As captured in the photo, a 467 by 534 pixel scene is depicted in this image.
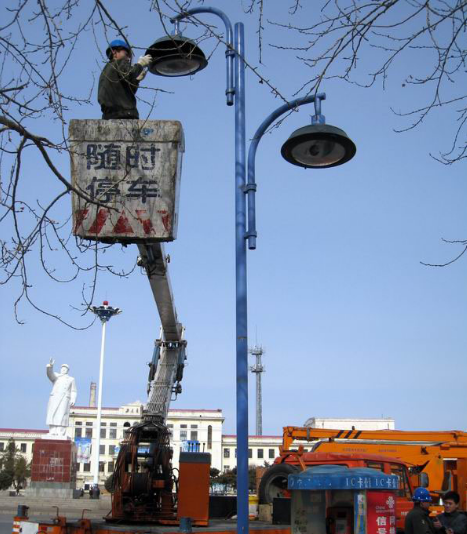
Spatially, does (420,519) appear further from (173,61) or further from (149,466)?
(173,61)

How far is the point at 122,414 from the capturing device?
104 m

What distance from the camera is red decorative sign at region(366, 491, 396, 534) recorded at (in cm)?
852

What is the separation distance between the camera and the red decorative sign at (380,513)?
852cm

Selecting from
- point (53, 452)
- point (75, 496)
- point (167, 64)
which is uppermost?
point (167, 64)

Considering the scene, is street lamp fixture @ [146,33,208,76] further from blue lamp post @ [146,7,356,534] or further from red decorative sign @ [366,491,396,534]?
red decorative sign @ [366,491,396,534]

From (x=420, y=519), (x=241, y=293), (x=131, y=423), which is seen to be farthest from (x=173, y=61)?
(x=131, y=423)

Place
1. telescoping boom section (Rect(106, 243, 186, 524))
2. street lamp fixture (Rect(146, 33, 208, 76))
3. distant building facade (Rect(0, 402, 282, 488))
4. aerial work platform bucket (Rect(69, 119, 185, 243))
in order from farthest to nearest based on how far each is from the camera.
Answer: distant building facade (Rect(0, 402, 282, 488)) < telescoping boom section (Rect(106, 243, 186, 524)) < street lamp fixture (Rect(146, 33, 208, 76)) < aerial work platform bucket (Rect(69, 119, 185, 243))

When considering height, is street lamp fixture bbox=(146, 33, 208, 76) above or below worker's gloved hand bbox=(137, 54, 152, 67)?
above

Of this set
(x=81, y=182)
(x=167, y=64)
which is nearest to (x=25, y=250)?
(x=81, y=182)

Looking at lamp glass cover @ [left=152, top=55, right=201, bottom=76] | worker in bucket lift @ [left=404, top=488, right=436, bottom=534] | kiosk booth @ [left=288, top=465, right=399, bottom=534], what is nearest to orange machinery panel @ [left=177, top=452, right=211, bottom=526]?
kiosk booth @ [left=288, top=465, right=399, bottom=534]

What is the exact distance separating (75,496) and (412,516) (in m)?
28.0

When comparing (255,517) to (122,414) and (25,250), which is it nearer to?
(25,250)

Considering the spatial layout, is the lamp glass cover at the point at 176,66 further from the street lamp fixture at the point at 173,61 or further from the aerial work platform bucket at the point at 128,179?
the aerial work platform bucket at the point at 128,179

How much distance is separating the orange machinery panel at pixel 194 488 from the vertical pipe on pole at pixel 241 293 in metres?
2.59
